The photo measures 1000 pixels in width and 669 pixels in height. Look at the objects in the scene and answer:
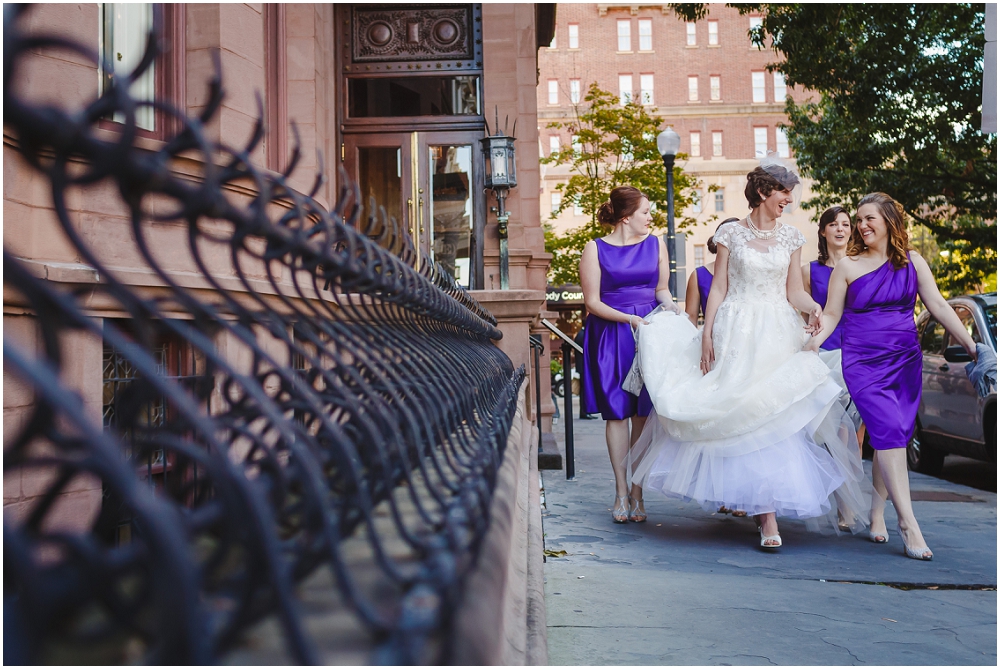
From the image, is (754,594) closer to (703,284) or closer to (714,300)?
(714,300)

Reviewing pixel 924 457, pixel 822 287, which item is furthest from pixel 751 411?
pixel 924 457

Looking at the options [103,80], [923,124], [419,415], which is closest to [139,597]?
[419,415]

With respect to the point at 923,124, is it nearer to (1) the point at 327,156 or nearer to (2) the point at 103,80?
(1) the point at 327,156

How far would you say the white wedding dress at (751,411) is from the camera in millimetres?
5441

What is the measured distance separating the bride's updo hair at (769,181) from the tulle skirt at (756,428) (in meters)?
0.76

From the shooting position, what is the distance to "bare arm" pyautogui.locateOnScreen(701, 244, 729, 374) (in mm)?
6133

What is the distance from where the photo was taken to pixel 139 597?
37.4 inches

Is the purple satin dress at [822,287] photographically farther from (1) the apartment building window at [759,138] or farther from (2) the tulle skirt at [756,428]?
(1) the apartment building window at [759,138]

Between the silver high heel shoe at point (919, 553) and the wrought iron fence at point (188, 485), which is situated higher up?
the wrought iron fence at point (188, 485)

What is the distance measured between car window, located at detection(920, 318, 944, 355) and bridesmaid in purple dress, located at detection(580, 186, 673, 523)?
15.7ft

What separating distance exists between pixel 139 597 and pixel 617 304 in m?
5.83

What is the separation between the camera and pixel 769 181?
235 inches

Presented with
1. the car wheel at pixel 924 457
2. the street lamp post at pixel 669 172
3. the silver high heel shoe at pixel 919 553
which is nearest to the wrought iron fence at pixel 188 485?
the silver high heel shoe at pixel 919 553

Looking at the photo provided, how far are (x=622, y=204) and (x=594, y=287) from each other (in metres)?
0.65
